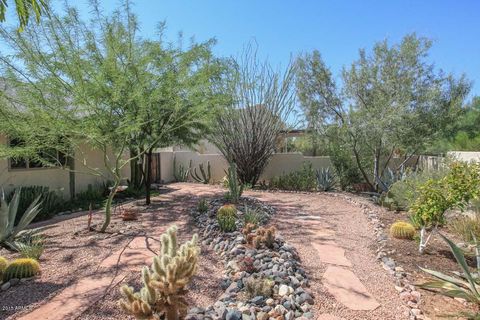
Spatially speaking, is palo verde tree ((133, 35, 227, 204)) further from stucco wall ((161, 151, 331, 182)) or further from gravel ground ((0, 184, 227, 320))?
stucco wall ((161, 151, 331, 182))

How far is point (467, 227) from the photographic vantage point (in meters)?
5.84

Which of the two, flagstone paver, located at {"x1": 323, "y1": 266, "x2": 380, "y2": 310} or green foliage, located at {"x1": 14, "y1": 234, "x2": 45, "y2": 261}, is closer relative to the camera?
flagstone paver, located at {"x1": 323, "y1": 266, "x2": 380, "y2": 310}

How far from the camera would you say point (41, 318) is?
3.00 meters

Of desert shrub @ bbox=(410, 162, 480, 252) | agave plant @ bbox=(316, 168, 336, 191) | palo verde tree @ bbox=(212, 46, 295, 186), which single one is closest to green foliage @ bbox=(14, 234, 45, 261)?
desert shrub @ bbox=(410, 162, 480, 252)

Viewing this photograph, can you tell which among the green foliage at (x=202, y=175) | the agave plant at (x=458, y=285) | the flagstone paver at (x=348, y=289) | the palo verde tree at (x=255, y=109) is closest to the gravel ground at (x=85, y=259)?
the flagstone paver at (x=348, y=289)

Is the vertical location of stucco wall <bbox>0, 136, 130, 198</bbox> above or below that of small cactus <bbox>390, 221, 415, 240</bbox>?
above

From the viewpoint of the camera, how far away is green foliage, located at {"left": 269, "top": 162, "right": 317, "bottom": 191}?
1220cm

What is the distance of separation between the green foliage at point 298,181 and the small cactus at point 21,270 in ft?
31.5

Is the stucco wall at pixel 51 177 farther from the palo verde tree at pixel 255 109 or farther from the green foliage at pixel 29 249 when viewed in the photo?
the palo verde tree at pixel 255 109

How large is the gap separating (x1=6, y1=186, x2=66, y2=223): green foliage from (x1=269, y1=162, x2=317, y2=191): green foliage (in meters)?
7.58

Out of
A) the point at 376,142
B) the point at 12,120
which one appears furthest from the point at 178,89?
the point at 376,142

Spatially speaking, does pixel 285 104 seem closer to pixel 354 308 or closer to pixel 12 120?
pixel 12 120

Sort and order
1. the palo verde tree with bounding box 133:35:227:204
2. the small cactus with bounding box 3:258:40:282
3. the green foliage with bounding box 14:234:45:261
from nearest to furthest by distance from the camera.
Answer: the small cactus with bounding box 3:258:40:282
the green foliage with bounding box 14:234:45:261
the palo verde tree with bounding box 133:35:227:204

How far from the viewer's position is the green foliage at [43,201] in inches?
312
